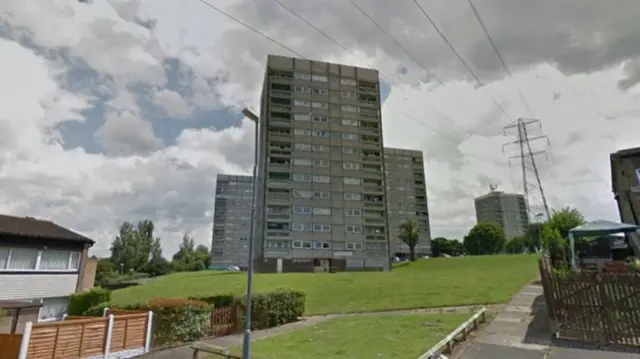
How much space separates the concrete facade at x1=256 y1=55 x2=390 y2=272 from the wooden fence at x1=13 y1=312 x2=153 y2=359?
48.6 m

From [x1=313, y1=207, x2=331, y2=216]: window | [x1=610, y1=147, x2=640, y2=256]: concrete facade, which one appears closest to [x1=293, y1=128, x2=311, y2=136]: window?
[x1=313, y1=207, x2=331, y2=216]: window

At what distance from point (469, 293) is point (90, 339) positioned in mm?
18675

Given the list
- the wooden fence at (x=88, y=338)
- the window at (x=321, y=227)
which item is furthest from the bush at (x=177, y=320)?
the window at (x=321, y=227)

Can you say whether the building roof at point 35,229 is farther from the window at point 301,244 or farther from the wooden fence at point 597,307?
the window at point 301,244

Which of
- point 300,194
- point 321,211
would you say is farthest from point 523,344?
point 300,194

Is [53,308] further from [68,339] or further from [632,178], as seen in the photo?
[632,178]

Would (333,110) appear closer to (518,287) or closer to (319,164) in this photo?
(319,164)

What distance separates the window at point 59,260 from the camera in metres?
20.3

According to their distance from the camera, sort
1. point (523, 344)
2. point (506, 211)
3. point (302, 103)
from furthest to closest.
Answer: point (506, 211) < point (302, 103) < point (523, 344)

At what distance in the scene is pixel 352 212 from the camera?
221ft

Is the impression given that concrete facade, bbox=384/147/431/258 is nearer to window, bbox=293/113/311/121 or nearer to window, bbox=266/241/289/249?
window, bbox=293/113/311/121

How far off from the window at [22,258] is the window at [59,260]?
51cm

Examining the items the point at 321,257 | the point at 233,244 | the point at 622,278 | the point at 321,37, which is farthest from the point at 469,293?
the point at 233,244

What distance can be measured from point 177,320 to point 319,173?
54.5m
